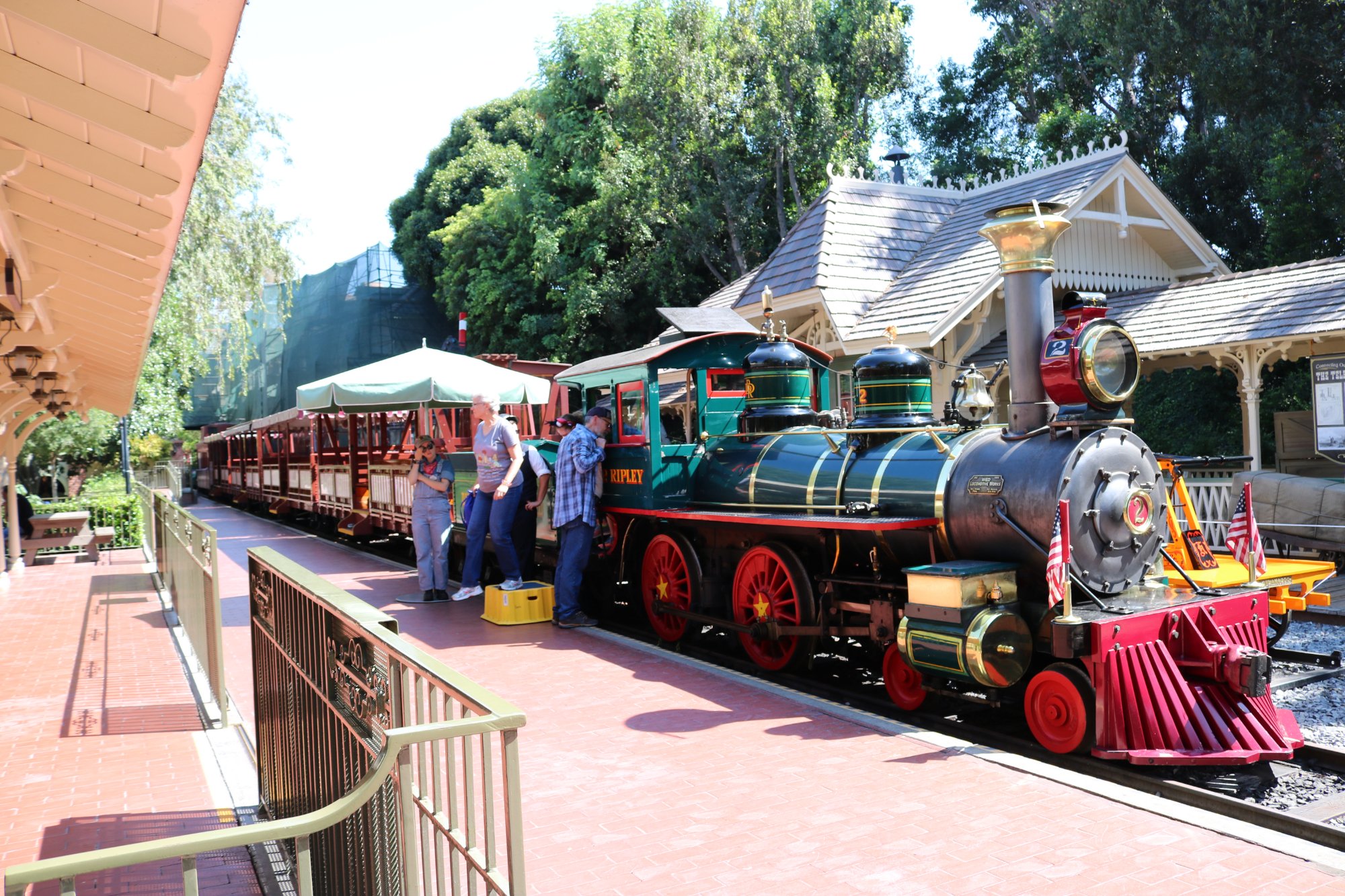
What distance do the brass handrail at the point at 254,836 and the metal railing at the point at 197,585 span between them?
4.26 meters

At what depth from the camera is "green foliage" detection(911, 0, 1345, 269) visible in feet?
58.2

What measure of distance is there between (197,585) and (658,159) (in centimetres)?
2142

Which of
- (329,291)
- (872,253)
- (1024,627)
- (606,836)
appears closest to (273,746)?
(606,836)

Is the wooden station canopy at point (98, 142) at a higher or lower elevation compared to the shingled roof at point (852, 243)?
lower

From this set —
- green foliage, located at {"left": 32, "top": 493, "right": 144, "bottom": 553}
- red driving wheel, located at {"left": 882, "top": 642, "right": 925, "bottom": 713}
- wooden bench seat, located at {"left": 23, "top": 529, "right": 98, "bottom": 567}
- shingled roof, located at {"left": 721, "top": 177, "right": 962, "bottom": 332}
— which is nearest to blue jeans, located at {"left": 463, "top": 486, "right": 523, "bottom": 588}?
red driving wheel, located at {"left": 882, "top": 642, "right": 925, "bottom": 713}

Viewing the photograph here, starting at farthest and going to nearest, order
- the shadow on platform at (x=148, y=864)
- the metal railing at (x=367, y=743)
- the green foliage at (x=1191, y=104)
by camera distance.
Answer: the green foliage at (x=1191, y=104)
the shadow on platform at (x=148, y=864)
the metal railing at (x=367, y=743)

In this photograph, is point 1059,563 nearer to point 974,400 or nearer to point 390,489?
point 974,400

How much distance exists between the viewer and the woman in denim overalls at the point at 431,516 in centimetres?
1059

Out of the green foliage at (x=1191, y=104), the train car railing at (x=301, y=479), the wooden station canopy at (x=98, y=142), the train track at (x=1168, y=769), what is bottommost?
the train track at (x=1168, y=769)

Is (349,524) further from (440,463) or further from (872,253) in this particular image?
(872,253)

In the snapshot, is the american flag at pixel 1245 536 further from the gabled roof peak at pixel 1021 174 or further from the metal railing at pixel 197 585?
the gabled roof peak at pixel 1021 174

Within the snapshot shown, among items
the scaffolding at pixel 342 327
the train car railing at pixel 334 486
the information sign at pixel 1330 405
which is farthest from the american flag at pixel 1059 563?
the scaffolding at pixel 342 327

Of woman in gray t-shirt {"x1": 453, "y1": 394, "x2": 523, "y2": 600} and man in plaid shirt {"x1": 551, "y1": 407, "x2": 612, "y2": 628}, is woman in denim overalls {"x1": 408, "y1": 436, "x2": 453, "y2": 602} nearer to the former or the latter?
woman in gray t-shirt {"x1": 453, "y1": 394, "x2": 523, "y2": 600}

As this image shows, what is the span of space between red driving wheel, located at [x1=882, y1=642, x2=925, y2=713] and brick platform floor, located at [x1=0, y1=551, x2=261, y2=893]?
161 inches
